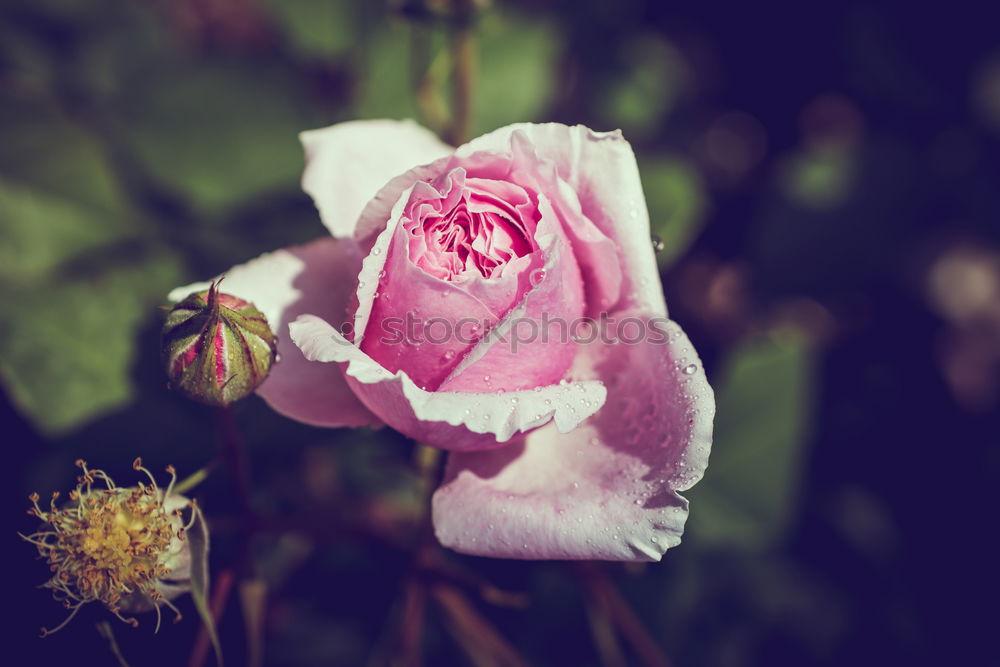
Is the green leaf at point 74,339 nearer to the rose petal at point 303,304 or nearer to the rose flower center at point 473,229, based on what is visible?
the rose petal at point 303,304

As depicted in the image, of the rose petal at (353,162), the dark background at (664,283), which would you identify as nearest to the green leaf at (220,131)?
the dark background at (664,283)

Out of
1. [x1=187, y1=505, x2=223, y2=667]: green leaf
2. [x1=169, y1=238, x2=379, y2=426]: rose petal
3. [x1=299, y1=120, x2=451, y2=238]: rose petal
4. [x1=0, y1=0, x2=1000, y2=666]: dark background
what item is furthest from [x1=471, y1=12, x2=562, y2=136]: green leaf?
[x1=187, y1=505, x2=223, y2=667]: green leaf

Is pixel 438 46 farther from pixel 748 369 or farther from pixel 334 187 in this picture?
pixel 748 369

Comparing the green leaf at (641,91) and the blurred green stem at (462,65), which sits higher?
the blurred green stem at (462,65)

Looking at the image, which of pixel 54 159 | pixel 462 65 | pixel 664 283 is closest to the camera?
pixel 462 65

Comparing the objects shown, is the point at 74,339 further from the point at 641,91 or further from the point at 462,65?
the point at 641,91

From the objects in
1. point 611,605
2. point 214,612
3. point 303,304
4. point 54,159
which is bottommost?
point 611,605

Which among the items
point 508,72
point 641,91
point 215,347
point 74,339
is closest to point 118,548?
point 215,347
